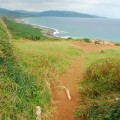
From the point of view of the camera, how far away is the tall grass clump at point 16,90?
9.18 meters

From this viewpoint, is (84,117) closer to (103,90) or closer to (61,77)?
(103,90)

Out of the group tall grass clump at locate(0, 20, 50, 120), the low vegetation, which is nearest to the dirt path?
tall grass clump at locate(0, 20, 50, 120)

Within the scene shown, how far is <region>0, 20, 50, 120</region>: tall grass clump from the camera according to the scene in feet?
30.1

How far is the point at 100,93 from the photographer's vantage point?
39.9 ft

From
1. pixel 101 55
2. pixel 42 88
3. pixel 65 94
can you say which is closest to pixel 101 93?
pixel 65 94

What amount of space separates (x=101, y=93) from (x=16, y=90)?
11.3ft

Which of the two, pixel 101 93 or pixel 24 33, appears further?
pixel 24 33

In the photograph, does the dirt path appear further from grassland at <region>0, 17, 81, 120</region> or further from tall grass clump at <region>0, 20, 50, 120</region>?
tall grass clump at <region>0, 20, 50, 120</region>

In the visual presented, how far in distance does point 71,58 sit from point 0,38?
784cm

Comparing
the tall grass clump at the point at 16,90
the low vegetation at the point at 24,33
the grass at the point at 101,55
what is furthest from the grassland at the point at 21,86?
the low vegetation at the point at 24,33

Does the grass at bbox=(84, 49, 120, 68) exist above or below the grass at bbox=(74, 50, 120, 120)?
below

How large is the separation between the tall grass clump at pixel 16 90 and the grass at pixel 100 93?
1365 millimetres

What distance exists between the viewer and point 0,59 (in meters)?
11.6

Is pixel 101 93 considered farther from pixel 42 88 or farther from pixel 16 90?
pixel 16 90
